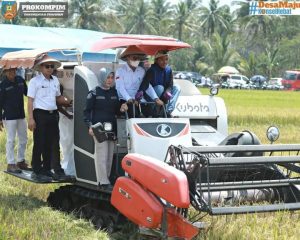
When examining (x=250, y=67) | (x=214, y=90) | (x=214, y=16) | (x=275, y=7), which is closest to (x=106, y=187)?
(x=214, y=90)

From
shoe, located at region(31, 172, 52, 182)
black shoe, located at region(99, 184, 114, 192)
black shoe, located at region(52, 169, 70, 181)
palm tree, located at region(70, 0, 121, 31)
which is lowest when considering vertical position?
shoe, located at region(31, 172, 52, 182)

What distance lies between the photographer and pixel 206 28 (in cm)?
8419

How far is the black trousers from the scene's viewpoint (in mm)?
8516

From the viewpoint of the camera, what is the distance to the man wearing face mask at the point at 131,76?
7.70 meters

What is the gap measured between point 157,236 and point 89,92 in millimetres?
2162

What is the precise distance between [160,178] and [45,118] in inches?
114

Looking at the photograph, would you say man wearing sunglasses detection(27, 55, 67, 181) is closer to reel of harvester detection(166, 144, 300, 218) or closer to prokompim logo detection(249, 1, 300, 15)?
reel of harvester detection(166, 144, 300, 218)

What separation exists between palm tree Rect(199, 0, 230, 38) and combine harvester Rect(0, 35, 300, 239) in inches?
2867

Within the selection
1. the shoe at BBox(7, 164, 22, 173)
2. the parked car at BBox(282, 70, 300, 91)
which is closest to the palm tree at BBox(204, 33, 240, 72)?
the parked car at BBox(282, 70, 300, 91)

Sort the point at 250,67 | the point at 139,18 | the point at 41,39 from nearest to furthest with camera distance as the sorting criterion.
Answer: the point at 41,39 < the point at 250,67 < the point at 139,18

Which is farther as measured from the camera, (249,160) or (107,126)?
(107,126)

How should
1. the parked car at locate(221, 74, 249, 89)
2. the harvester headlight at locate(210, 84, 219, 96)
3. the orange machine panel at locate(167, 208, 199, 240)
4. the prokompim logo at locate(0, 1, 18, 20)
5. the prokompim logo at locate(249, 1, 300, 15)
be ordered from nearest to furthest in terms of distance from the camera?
the orange machine panel at locate(167, 208, 199, 240) < the harvester headlight at locate(210, 84, 219, 96) < the prokompim logo at locate(0, 1, 18, 20) < the parked car at locate(221, 74, 249, 89) < the prokompim logo at locate(249, 1, 300, 15)

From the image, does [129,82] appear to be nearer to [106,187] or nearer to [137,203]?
[106,187]

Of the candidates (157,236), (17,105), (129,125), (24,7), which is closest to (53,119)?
(17,105)
